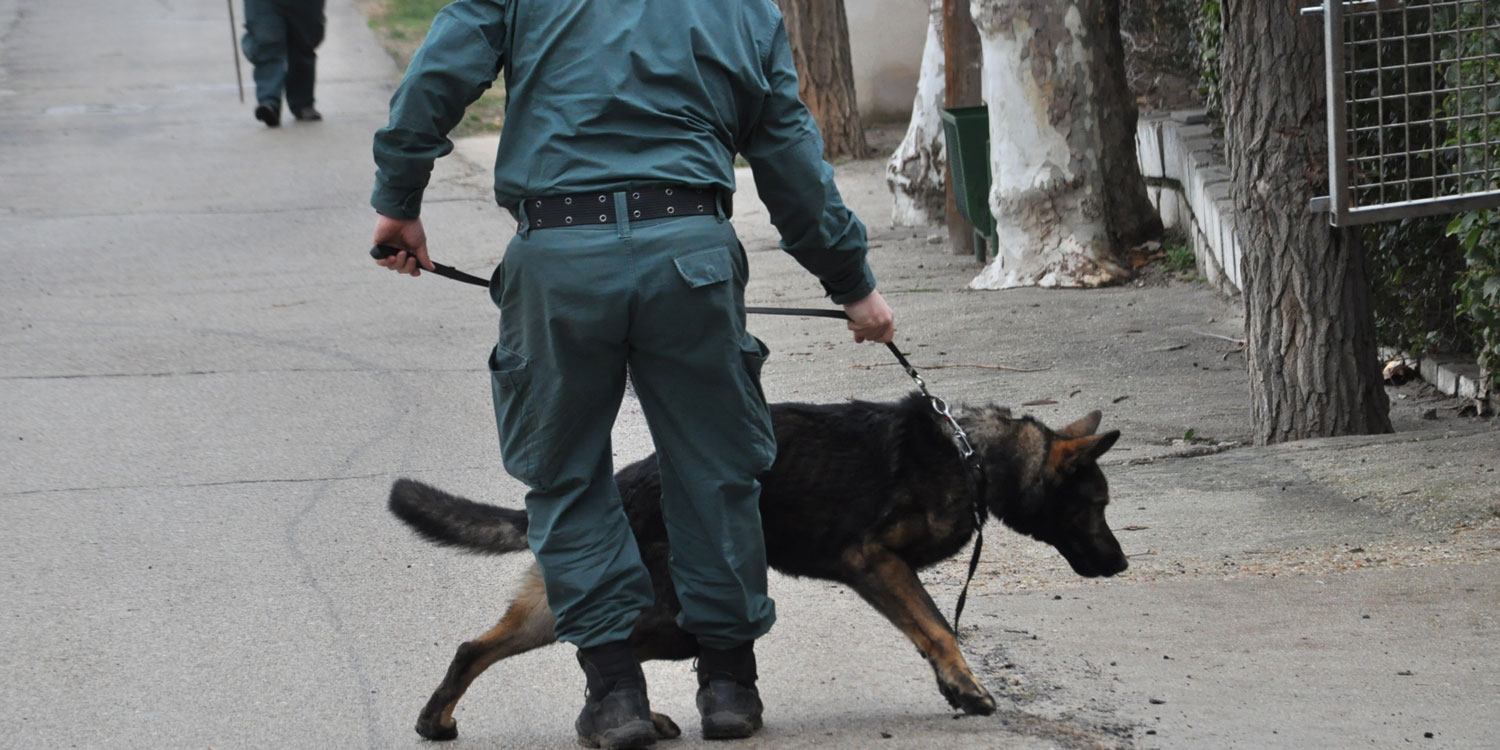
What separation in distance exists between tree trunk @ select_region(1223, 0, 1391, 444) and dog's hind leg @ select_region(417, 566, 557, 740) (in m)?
3.43

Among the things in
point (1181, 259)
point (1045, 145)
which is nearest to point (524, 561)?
point (1045, 145)

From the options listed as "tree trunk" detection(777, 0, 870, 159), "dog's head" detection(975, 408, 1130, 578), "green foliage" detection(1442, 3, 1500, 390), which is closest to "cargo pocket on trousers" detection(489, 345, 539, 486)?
"dog's head" detection(975, 408, 1130, 578)

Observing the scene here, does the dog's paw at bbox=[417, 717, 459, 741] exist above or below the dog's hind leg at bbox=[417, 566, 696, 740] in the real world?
below

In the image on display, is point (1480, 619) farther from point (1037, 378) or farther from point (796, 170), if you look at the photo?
point (1037, 378)

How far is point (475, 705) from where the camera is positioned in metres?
4.01

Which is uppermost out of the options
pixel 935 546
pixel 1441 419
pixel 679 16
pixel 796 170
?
pixel 679 16

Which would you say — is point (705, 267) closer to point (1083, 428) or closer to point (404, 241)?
point (404, 241)

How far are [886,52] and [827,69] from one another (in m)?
2.09

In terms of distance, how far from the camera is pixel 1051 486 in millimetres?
4051

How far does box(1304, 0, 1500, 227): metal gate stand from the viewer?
17.3ft

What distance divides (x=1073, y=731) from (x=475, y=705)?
1.49 metres

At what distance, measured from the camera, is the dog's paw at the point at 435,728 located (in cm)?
373

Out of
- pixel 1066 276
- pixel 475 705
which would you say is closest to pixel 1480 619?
pixel 475 705

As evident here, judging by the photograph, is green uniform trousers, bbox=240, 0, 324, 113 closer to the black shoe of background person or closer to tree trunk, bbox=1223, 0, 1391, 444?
the black shoe of background person
